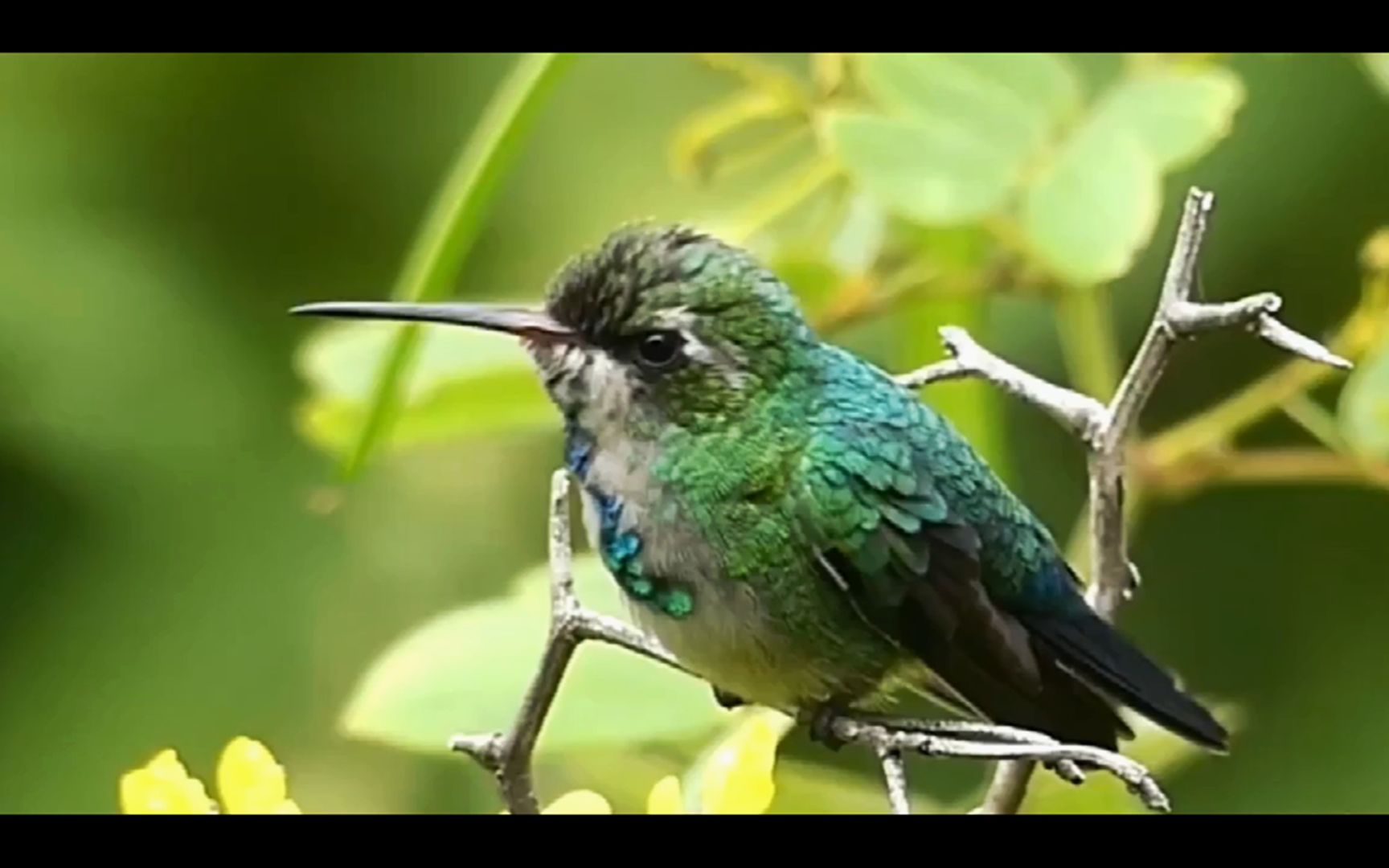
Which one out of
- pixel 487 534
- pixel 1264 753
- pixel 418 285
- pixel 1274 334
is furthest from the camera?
pixel 487 534

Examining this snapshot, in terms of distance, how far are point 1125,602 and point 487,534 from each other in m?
1.37

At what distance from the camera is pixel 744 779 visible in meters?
0.97

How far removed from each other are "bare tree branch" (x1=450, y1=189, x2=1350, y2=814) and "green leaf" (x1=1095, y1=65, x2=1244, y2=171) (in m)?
0.37

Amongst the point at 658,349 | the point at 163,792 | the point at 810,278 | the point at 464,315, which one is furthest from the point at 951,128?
the point at 163,792

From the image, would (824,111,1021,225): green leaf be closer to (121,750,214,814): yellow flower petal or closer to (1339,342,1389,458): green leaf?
(1339,342,1389,458): green leaf

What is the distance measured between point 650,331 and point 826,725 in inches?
9.2

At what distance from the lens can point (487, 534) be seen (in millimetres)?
2541

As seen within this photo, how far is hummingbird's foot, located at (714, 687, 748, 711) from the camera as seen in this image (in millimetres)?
1250

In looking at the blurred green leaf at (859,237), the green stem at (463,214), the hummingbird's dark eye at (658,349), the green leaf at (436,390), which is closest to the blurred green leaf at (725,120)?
the blurred green leaf at (859,237)

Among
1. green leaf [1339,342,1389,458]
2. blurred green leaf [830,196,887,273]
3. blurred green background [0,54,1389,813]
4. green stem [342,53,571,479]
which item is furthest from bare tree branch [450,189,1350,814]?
blurred green background [0,54,1389,813]

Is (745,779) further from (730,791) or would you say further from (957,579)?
(957,579)
